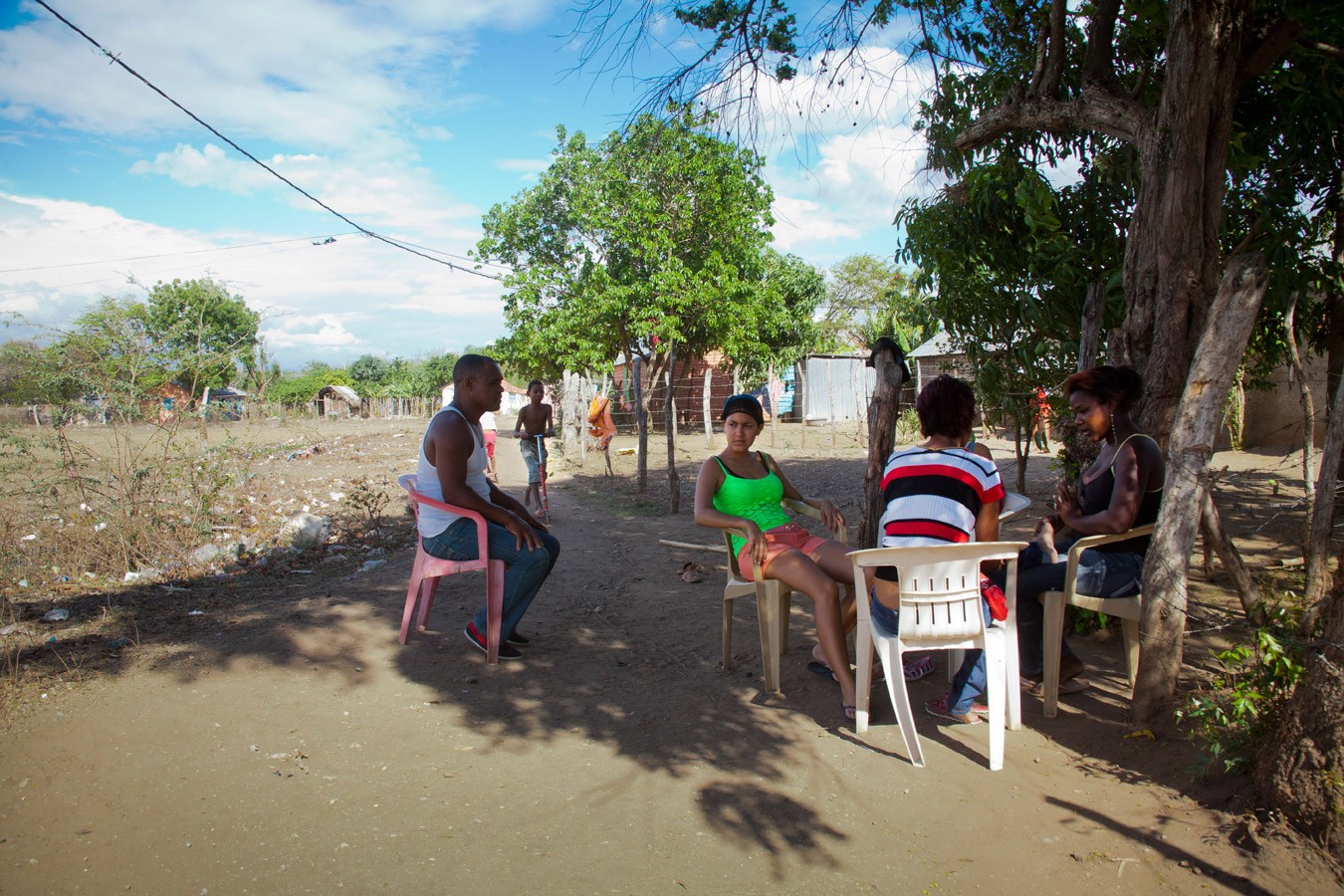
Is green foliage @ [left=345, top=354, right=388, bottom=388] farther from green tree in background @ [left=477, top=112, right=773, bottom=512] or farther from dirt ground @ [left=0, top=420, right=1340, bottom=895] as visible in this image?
dirt ground @ [left=0, top=420, right=1340, bottom=895]

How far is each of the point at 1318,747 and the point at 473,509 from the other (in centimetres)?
345

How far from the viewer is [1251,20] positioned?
4.02m

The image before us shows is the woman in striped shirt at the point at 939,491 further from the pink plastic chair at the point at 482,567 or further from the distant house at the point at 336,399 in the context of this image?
the distant house at the point at 336,399

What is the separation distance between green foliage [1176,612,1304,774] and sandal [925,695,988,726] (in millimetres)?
827

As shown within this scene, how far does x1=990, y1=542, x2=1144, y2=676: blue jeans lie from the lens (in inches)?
140

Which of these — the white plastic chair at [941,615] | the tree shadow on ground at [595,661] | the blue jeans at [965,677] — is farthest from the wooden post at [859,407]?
the white plastic chair at [941,615]

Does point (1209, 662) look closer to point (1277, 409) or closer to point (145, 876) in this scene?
point (145, 876)

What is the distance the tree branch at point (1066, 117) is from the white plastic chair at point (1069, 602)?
2.05 meters

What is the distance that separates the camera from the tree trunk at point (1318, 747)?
92.0 inches

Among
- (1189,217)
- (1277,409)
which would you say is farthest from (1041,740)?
(1277,409)

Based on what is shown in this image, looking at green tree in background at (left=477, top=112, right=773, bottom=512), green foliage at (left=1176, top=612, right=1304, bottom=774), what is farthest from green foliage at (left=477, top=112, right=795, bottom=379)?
green foliage at (left=1176, top=612, right=1304, bottom=774)

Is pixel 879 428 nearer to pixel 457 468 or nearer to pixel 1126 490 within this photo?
pixel 1126 490

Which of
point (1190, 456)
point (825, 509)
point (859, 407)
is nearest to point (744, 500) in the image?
point (825, 509)

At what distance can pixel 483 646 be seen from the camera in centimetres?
444
